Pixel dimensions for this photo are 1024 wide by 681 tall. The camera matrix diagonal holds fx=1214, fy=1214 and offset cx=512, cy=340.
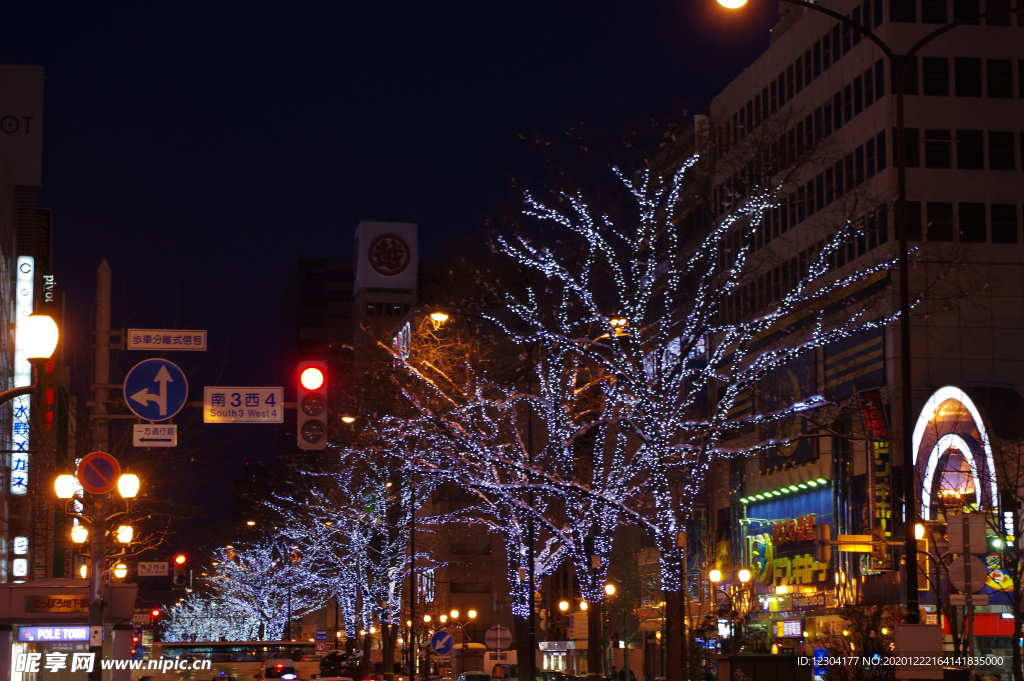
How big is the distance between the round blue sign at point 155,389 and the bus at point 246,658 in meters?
36.9

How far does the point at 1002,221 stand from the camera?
52375 mm

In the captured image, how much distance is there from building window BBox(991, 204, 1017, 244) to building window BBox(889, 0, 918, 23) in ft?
29.6

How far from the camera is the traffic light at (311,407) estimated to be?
17266mm

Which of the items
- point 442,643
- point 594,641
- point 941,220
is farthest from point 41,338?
point 941,220

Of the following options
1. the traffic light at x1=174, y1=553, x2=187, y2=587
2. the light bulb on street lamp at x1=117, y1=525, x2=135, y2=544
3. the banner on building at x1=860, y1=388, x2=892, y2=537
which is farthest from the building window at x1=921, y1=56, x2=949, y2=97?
the light bulb on street lamp at x1=117, y1=525, x2=135, y2=544

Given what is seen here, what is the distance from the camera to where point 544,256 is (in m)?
27.0

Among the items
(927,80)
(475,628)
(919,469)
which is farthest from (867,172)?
(475,628)

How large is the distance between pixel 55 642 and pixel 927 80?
1648 inches

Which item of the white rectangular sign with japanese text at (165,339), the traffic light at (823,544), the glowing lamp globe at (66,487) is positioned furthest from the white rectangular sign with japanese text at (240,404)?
the traffic light at (823,544)

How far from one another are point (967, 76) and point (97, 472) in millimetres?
45146

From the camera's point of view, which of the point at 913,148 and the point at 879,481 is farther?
the point at 913,148

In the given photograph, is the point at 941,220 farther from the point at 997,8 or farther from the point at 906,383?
the point at 906,383

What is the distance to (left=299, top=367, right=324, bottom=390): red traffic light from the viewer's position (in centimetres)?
1731

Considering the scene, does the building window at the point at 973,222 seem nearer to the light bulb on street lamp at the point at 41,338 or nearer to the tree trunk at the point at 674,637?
the tree trunk at the point at 674,637
